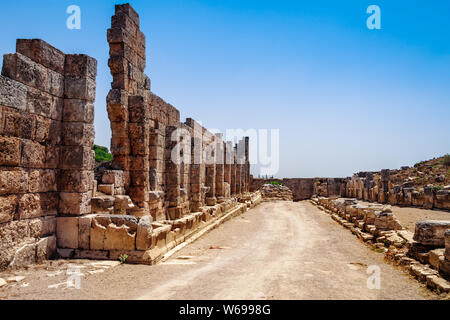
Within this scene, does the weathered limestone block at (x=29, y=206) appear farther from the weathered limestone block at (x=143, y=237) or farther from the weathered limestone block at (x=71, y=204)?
the weathered limestone block at (x=143, y=237)

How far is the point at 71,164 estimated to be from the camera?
7.02 metres

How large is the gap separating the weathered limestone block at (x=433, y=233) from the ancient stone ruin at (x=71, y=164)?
221 inches

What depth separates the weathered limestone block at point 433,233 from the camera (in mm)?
7195

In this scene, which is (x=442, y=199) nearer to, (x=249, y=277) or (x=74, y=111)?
(x=249, y=277)

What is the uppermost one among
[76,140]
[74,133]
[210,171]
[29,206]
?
[74,133]

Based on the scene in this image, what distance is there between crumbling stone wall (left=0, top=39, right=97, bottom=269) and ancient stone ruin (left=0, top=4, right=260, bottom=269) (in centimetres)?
2

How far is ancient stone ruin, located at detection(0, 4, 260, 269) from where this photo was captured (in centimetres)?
584

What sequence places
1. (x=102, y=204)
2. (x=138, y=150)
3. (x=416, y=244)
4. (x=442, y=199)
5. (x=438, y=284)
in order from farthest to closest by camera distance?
1. (x=442, y=199)
2. (x=138, y=150)
3. (x=102, y=204)
4. (x=416, y=244)
5. (x=438, y=284)

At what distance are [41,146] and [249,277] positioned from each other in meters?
4.57

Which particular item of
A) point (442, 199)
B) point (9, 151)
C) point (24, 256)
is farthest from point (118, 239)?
point (442, 199)

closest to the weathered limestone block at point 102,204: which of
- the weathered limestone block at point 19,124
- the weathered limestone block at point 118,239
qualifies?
the weathered limestone block at point 118,239

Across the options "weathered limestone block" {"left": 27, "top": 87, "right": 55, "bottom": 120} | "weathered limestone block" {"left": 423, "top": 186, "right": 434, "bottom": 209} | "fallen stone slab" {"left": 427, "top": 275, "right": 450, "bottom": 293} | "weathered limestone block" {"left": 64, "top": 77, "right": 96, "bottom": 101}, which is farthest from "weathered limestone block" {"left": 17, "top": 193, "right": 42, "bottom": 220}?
"weathered limestone block" {"left": 423, "top": 186, "right": 434, "bottom": 209}
